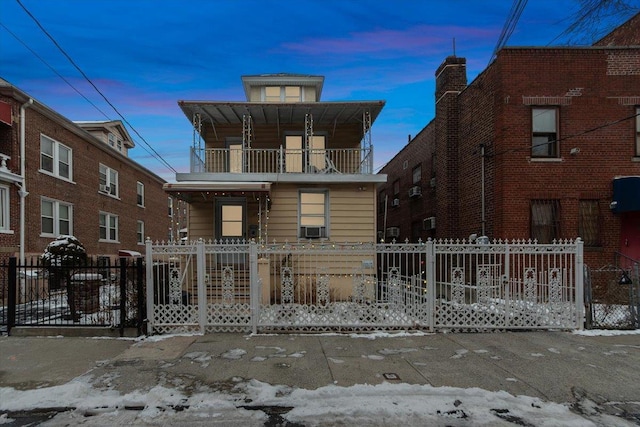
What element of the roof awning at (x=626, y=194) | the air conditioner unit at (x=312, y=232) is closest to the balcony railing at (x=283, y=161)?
the air conditioner unit at (x=312, y=232)

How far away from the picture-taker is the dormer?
15.2m

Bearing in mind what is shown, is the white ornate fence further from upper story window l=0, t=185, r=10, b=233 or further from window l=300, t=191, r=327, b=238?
upper story window l=0, t=185, r=10, b=233

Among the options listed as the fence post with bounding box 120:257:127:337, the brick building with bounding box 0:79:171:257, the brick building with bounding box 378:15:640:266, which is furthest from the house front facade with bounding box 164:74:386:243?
the brick building with bounding box 0:79:171:257

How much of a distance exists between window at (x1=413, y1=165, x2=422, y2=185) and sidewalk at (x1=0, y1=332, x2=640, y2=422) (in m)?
11.8

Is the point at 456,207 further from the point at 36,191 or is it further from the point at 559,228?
the point at 36,191

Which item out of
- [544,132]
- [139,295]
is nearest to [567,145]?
[544,132]

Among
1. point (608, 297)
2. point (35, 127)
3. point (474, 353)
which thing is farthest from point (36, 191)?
point (608, 297)

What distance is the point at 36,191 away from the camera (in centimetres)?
1395

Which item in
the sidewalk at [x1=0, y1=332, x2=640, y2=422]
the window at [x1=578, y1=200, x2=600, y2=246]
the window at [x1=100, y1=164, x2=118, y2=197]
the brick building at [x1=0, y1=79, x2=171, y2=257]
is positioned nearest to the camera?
the sidewalk at [x1=0, y1=332, x2=640, y2=422]

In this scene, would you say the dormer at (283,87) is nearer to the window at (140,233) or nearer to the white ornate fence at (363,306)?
the white ornate fence at (363,306)

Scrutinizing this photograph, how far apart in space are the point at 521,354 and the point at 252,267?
4.67 metres

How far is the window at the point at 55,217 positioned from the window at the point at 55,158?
46.0 inches

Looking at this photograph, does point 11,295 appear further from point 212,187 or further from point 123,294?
point 212,187

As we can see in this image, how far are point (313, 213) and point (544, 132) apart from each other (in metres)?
7.51
